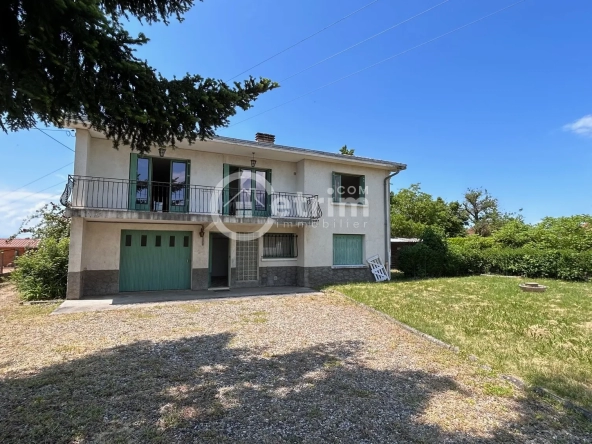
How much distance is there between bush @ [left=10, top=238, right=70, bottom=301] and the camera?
10.0 m

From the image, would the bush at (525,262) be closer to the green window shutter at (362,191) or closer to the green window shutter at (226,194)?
the green window shutter at (362,191)

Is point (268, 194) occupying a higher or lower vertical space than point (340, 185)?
lower

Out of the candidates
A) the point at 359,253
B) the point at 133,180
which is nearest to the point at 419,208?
the point at 359,253

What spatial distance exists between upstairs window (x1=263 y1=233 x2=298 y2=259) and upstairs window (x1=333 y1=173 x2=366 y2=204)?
277cm

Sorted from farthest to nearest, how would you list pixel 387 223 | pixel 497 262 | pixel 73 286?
1. pixel 497 262
2. pixel 387 223
3. pixel 73 286

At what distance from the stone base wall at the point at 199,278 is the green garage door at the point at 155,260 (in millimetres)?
217

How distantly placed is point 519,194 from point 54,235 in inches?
1781

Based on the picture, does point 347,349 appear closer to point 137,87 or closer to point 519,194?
point 137,87

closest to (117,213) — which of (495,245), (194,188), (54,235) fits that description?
(194,188)

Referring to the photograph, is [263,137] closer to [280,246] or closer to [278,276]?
[280,246]

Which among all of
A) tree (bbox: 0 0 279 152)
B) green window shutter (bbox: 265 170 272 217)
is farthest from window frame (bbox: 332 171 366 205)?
tree (bbox: 0 0 279 152)

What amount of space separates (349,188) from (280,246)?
14.4ft

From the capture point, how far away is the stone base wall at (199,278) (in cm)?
1228

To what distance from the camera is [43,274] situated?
10.2 m
